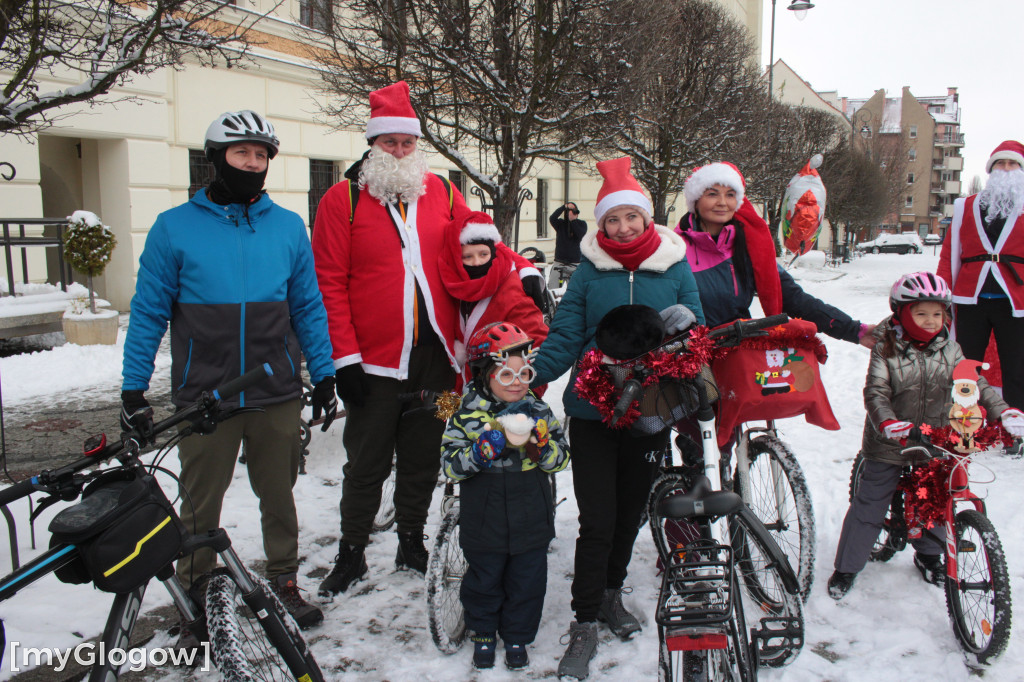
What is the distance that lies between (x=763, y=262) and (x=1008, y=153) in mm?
2978

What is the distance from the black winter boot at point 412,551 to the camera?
12.5 ft

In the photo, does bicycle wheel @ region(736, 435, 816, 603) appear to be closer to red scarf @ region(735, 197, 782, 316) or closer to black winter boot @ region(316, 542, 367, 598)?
red scarf @ region(735, 197, 782, 316)

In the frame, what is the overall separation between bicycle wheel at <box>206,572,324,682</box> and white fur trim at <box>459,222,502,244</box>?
5.61ft

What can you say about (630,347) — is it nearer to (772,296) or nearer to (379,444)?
(772,296)

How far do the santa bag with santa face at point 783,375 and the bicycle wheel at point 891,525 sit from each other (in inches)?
28.0

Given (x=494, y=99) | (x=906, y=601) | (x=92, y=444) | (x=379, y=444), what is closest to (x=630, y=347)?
(x=379, y=444)

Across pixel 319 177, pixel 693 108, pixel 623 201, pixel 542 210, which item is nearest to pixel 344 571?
pixel 623 201

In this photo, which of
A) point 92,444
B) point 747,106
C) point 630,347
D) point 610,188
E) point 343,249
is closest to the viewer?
point 92,444

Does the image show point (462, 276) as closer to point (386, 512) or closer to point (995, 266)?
point (386, 512)

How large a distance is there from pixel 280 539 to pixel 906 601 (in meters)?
2.86

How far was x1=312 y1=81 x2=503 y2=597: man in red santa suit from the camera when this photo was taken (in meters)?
3.43

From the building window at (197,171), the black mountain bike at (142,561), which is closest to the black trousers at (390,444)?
the black mountain bike at (142,561)

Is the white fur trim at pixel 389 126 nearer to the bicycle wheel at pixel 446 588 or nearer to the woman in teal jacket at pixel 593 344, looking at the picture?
the woman in teal jacket at pixel 593 344

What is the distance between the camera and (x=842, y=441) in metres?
6.12
